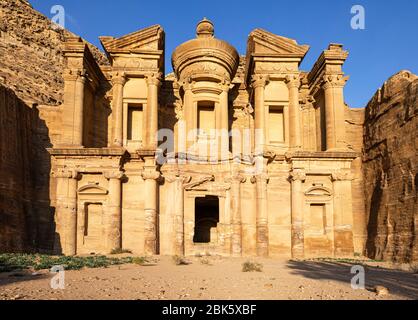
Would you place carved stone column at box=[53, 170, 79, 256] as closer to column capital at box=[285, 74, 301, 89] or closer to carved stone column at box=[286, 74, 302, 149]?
carved stone column at box=[286, 74, 302, 149]

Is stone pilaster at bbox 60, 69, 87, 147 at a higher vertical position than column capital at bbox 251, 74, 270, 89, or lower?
lower

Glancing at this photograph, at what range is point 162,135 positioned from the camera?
27031 millimetres

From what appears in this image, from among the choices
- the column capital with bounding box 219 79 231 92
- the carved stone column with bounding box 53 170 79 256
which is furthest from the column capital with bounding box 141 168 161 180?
the column capital with bounding box 219 79 231 92

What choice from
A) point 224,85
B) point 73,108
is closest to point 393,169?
point 224,85

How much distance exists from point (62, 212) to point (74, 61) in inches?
336

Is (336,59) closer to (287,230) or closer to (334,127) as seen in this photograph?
(334,127)

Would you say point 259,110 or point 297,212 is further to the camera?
point 259,110

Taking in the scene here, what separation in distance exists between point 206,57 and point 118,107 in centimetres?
600

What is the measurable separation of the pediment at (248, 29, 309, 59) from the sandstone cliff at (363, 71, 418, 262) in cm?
526

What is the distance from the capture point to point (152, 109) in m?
24.3

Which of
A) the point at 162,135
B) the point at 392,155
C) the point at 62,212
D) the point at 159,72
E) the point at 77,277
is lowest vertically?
the point at 77,277

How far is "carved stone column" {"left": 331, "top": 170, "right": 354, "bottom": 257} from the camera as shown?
2247 centimetres

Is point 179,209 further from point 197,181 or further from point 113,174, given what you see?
point 113,174

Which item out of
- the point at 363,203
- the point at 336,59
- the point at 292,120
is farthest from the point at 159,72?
the point at 363,203
